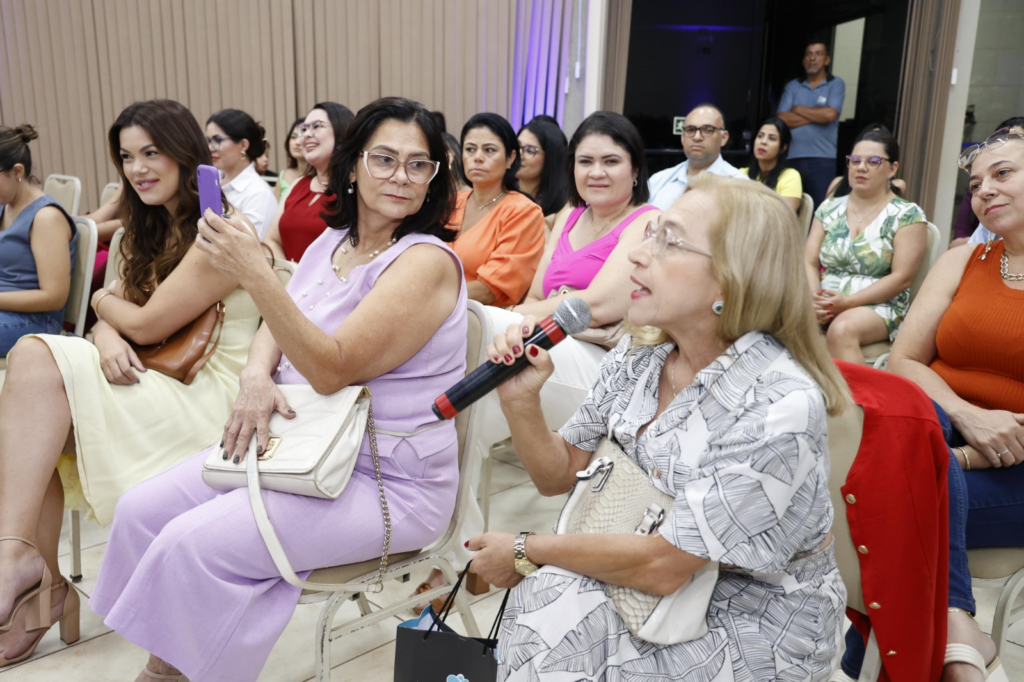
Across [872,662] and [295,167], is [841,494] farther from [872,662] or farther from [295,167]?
[295,167]

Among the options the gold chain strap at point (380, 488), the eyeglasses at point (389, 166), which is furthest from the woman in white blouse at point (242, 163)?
the gold chain strap at point (380, 488)

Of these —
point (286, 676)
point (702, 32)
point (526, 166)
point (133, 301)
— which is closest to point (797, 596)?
point (286, 676)

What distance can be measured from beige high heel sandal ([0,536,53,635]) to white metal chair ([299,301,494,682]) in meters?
0.78

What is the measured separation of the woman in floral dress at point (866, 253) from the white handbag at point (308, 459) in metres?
2.13

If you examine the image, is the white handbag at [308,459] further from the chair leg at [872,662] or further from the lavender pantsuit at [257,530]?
the chair leg at [872,662]

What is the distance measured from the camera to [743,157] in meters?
8.22

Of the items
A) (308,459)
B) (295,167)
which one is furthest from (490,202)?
(295,167)

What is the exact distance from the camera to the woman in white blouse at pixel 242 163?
426 centimetres

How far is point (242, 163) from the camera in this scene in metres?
4.52

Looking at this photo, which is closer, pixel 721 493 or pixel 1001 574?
pixel 721 493

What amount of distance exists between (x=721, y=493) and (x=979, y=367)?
1.22 metres

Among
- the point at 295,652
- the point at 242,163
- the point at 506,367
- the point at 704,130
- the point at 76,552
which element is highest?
the point at 704,130

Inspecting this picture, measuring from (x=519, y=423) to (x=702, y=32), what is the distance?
739 cm

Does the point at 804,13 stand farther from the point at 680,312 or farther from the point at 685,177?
the point at 680,312
